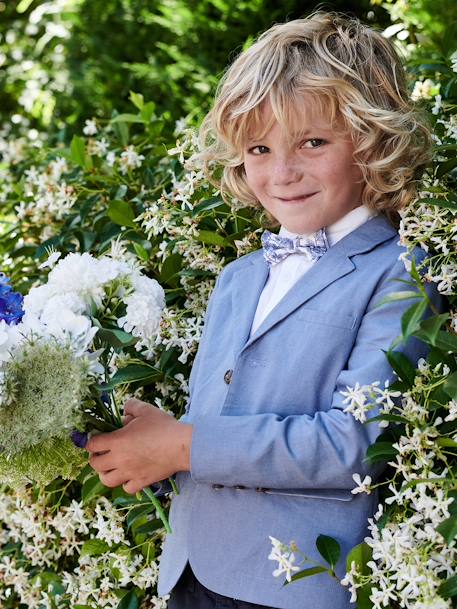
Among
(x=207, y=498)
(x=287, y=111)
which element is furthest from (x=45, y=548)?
(x=287, y=111)

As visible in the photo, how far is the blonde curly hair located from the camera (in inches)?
66.4

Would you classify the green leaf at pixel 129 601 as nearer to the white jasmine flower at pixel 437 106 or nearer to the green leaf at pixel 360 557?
the green leaf at pixel 360 557

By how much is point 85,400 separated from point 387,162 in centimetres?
69

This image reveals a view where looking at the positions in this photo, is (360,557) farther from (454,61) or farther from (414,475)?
(454,61)

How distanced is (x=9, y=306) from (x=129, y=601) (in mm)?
784

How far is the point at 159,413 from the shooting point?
1.73m

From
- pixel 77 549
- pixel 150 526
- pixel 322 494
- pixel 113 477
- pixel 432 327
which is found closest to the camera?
pixel 432 327

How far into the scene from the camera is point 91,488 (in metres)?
2.11

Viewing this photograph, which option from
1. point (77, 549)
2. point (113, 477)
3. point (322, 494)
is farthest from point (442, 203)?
point (77, 549)

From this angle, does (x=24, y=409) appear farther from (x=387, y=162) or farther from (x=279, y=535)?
(x=387, y=162)

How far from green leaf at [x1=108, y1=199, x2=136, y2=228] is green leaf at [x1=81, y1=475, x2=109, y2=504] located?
0.61 meters

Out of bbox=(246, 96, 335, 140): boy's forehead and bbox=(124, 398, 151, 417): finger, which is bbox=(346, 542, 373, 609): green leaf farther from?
bbox=(246, 96, 335, 140): boy's forehead

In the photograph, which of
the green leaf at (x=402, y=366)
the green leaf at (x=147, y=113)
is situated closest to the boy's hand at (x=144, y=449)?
the green leaf at (x=402, y=366)

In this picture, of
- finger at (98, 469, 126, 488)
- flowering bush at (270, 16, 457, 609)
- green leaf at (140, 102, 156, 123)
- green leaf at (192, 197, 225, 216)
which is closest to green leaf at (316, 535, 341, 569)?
flowering bush at (270, 16, 457, 609)
